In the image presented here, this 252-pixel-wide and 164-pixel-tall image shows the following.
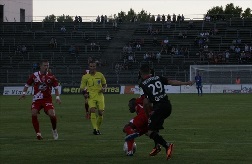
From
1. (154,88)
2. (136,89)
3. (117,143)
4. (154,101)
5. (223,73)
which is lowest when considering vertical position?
(136,89)

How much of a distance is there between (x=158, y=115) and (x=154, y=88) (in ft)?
1.95

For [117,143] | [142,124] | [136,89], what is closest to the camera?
[142,124]

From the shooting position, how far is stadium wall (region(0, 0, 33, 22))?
297 feet

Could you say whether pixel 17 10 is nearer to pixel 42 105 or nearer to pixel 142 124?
pixel 42 105

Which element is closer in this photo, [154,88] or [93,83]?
[154,88]

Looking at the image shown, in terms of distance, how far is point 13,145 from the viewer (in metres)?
17.6

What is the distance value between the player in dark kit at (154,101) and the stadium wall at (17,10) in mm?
75215

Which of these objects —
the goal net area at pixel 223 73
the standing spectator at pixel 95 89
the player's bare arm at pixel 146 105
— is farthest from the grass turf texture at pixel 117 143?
the goal net area at pixel 223 73

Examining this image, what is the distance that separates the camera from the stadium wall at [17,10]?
3568 inches

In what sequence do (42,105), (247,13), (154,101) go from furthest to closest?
(247,13), (42,105), (154,101)

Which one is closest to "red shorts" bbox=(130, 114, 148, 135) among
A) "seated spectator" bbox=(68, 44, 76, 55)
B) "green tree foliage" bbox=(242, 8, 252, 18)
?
"seated spectator" bbox=(68, 44, 76, 55)

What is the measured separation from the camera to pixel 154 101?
14.3m

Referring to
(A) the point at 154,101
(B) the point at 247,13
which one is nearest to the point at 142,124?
(A) the point at 154,101

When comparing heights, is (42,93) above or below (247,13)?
below
